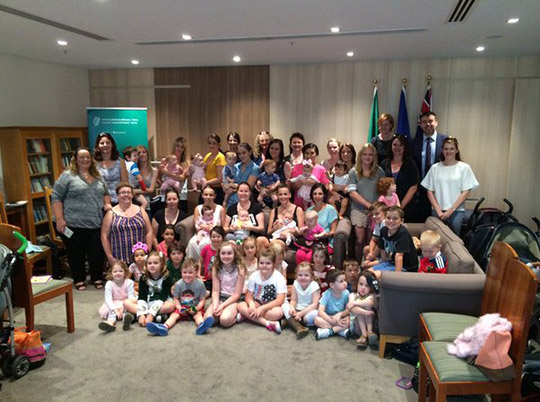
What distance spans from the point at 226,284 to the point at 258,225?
3.28 feet

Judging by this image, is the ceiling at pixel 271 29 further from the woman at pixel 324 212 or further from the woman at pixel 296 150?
the woman at pixel 324 212

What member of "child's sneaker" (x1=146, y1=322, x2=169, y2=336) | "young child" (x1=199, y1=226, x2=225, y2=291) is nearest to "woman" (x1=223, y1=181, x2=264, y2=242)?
"young child" (x1=199, y1=226, x2=225, y2=291)

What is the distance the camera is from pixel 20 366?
306cm

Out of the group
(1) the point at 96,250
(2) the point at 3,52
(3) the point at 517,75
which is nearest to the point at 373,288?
(1) the point at 96,250

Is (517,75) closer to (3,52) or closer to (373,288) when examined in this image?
(373,288)

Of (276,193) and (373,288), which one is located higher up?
(276,193)

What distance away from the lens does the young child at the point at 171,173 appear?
565cm

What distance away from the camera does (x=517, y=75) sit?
6180 millimetres

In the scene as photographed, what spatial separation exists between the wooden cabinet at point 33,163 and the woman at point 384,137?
4.56 metres

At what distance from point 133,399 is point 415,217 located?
11.9 ft

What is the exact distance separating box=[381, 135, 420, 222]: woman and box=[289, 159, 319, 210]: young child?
853 mm

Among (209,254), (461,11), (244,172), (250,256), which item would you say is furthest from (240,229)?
(461,11)

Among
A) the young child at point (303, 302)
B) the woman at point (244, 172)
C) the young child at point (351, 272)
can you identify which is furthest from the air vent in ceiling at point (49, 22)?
the young child at point (351, 272)

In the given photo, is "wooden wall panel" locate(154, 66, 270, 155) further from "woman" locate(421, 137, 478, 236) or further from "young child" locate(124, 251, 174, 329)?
"young child" locate(124, 251, 174, 329)
